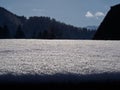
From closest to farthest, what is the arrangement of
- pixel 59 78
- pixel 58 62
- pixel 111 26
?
pixel 59 78, pixel 58 62, pixel 111 26

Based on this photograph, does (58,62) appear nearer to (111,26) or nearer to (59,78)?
(59,78)

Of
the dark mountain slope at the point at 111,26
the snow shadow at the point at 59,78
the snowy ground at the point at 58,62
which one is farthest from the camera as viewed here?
the dark mountain slope at the point at 111,26

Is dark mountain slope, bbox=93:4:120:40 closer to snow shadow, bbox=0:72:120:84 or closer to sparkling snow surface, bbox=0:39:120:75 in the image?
sparkling snow surface, bbox=0:39:120:75

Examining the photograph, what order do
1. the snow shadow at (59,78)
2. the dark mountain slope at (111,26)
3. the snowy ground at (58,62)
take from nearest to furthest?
the snow shadow at (59,78), the snowy ground at (58,62), the dark mountain slope at (111,26)

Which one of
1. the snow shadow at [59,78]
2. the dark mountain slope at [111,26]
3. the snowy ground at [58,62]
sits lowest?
the snow shadow at [59,78]

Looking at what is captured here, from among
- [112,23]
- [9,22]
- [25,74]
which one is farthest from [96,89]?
[9,22]

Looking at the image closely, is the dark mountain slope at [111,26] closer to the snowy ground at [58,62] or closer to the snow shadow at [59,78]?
the snowy ground at [58,62]

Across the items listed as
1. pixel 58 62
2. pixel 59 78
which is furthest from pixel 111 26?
pixel 59 78

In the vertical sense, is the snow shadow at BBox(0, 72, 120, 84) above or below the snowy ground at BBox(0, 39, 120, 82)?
below

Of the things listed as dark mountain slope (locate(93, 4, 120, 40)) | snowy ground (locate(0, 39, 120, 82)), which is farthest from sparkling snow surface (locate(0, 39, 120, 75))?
dark mountain slope (locate(93, 4, 120, 40))

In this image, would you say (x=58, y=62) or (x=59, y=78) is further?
(x=58, y=62)

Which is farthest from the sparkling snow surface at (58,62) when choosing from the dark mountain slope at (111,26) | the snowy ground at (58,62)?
the dark mountain slope at (111,26)

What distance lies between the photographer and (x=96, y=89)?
0.82 m

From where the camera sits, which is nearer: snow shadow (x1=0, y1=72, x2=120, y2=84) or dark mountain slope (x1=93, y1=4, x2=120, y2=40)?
snow shadow (x1=0, y1=72, x2=120, y2=84)
